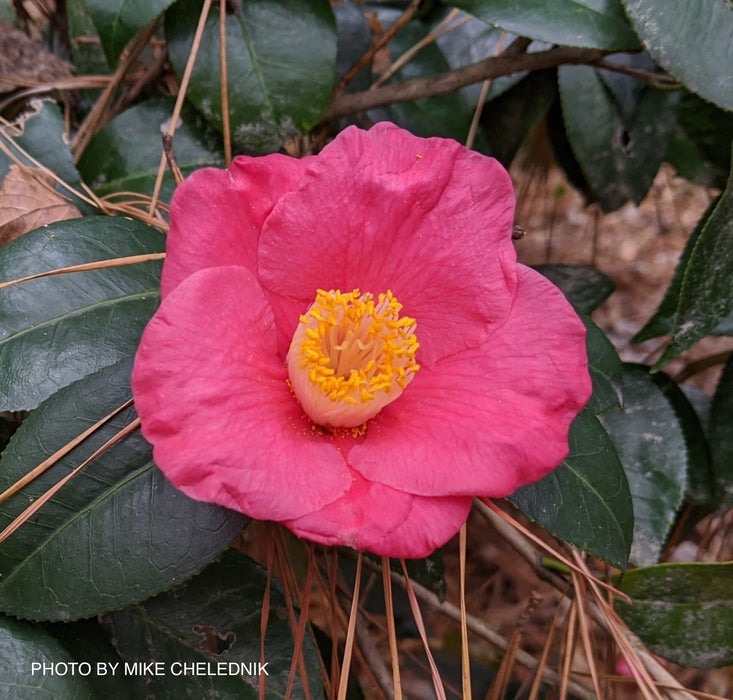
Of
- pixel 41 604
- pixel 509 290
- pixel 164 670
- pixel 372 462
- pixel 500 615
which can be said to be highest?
pixel 509 290

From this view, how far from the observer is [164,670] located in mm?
818

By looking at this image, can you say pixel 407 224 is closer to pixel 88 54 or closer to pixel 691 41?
pixel 691 41

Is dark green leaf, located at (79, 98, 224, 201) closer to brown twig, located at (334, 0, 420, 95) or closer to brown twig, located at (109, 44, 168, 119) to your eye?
brown twig, located at (109, 44, 168, 119)

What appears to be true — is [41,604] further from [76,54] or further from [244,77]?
[76,54]

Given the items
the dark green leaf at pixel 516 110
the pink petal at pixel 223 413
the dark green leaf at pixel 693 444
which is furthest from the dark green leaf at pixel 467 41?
the pink petal at pixel 223 413

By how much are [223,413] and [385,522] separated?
0.53 feet

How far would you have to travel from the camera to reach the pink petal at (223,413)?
57cm

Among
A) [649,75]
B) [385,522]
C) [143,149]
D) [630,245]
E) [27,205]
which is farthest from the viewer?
[630,245]

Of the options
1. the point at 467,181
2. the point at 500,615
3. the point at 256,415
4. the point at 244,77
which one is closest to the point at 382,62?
the point at 244,77

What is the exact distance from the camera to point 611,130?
50.5 inches

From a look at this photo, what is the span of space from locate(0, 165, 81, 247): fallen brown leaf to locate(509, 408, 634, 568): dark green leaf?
2.16 feet

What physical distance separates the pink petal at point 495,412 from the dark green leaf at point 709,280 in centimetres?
32

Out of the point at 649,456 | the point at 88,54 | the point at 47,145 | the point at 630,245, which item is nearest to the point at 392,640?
the point at 649,456

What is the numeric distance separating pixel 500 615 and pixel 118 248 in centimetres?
157
